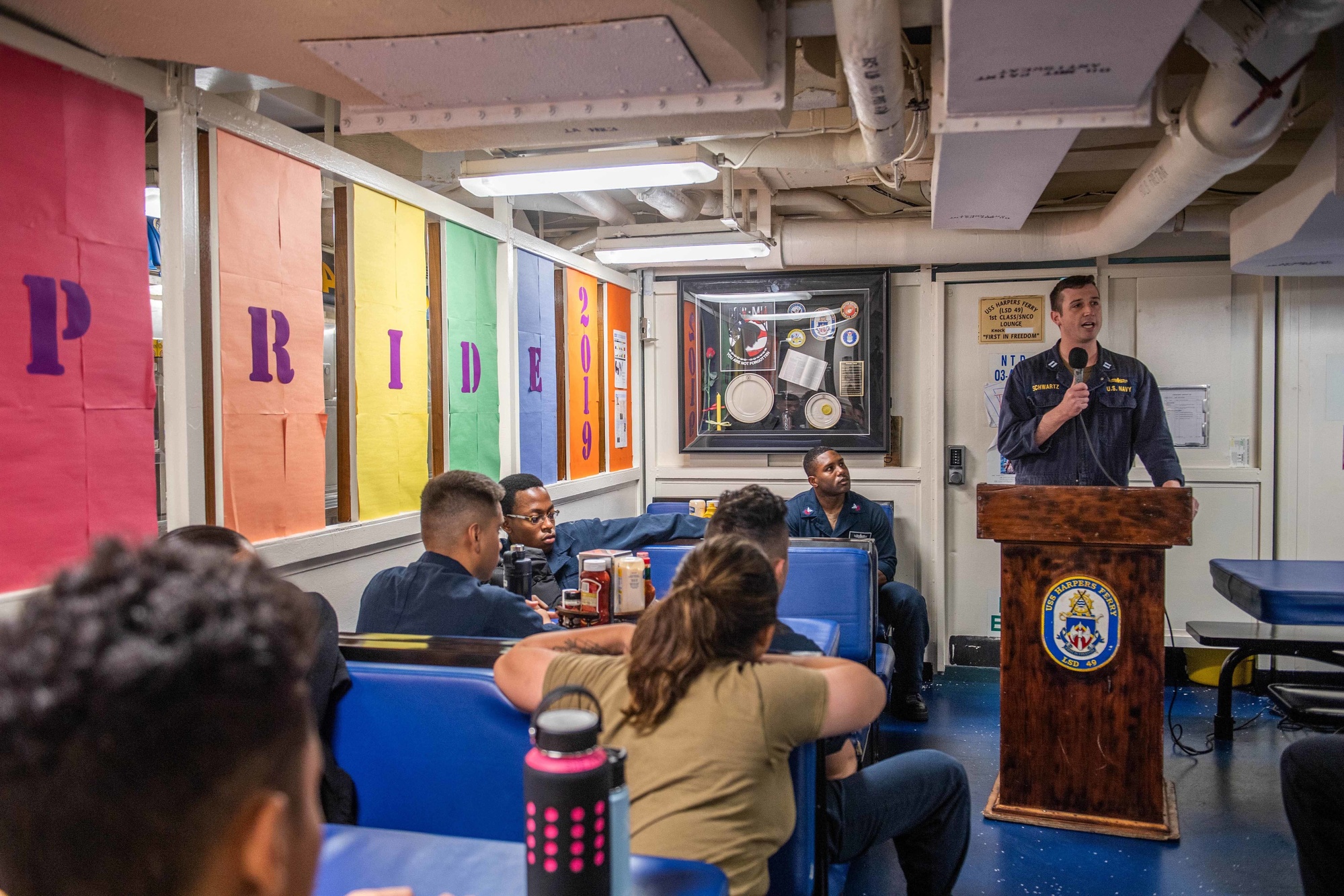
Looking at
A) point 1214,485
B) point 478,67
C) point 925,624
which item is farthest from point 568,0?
point 1214,485

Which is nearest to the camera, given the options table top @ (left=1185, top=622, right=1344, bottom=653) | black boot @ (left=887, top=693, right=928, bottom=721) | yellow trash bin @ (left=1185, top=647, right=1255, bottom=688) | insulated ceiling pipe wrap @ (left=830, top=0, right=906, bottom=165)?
insulated ceiling pipe wrap @ (left=830, top=0, right=906, bottom=165)

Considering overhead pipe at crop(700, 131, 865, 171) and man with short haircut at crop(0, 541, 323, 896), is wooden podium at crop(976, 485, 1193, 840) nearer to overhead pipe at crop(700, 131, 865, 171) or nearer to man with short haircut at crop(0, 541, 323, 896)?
overhead pipe at crop(700, 131, 865, 171)

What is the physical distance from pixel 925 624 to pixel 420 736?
12.0 feet

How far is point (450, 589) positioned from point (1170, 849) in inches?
104

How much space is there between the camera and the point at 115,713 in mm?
561

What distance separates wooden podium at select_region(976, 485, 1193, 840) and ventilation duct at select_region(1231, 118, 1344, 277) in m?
1.33

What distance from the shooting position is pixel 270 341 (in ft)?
8.98

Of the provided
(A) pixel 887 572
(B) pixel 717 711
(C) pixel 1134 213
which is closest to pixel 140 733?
(B) pixel 717 711

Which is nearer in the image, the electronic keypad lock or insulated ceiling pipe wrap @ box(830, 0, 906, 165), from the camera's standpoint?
insulated ceiling pipe wrap @ box(830, 0, 906, 165)

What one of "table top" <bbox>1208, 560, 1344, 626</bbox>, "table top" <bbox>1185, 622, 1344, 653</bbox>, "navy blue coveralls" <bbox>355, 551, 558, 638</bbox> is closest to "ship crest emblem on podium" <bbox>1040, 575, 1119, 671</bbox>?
"table top" <bbox>1208, 560, 1344, 626</bbox>

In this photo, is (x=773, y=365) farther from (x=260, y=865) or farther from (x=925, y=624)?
(x=260, y=865)

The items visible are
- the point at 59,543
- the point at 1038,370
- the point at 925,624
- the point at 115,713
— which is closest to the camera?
the point at 115,713

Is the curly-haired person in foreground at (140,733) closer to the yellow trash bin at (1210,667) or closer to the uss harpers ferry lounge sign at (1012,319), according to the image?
the uss harpers ferry lounge sign at (1012,319)

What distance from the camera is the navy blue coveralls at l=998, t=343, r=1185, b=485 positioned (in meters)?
3.72
